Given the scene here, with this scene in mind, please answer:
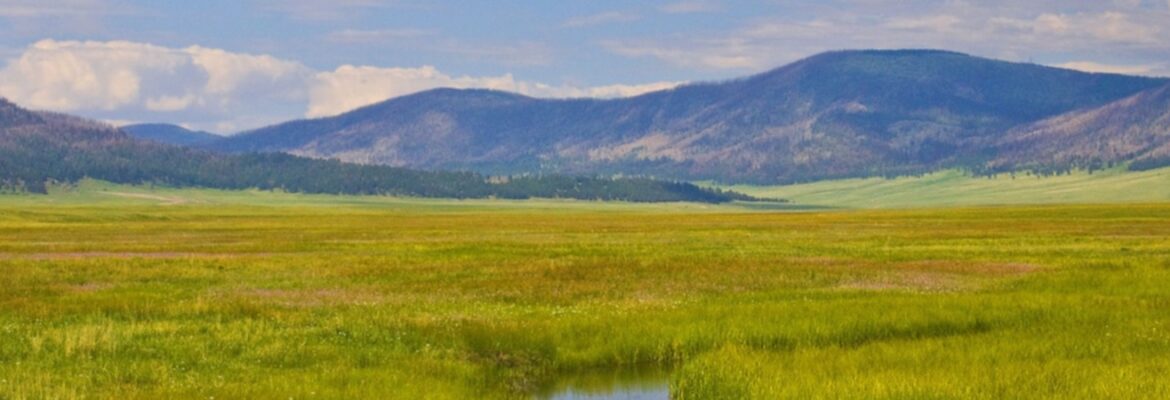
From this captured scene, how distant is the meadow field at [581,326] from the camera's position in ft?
73.3

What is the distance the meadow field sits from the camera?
22.3 meters

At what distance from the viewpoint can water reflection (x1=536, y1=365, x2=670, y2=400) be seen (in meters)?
25.9

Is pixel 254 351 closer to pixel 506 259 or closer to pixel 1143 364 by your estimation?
pixel 1143 364

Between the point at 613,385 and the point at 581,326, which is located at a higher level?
the point at 581,326

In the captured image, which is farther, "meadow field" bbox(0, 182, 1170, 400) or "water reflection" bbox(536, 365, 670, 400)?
"water reflection" bbox(536, 365, 670, 400)

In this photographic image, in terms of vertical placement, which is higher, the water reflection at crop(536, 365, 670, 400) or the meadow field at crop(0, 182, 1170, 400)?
the meadow field at crop(0, 182, 1170, 400)

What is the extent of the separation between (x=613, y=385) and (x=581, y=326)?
430cm

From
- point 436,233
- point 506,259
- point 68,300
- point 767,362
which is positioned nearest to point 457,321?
point 767,362

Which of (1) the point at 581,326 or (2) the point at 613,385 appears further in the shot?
(1) the point at 581,326

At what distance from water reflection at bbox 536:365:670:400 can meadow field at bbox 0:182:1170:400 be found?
139 mm

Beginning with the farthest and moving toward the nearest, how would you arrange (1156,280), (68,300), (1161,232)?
(1161,232) < (1156,280) < (68,300)

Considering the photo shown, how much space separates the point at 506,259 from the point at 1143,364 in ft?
116

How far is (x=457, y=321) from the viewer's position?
3192 cm

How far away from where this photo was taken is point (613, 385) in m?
26.9
